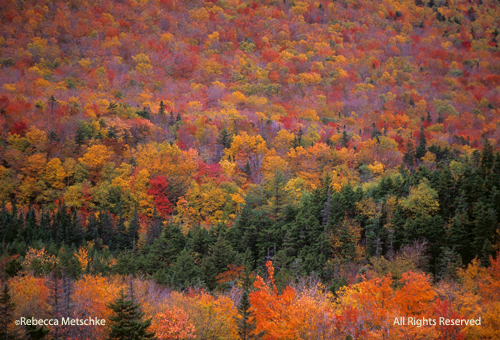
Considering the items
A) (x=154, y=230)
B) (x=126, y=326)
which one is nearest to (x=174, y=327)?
(x=126, y=326)

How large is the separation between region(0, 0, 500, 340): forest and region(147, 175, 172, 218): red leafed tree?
44 cm

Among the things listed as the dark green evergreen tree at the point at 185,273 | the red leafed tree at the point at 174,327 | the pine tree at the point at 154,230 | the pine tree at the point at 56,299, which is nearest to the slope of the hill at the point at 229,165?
the pine tree at the point at 154,230

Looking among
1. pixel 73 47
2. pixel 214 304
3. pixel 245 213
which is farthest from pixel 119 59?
pixel 214 304

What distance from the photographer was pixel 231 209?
87188 mm

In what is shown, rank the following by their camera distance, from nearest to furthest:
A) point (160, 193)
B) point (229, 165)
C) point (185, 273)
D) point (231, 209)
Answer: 1. point (185, 273)
2. point (231, 209)
3. point (160, 193)
4. point (229, 165)

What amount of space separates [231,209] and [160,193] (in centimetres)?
1591

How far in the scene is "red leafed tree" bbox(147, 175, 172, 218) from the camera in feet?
292

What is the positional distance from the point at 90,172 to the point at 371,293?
235 feet

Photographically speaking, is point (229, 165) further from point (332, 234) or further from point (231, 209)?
point (332, 234)

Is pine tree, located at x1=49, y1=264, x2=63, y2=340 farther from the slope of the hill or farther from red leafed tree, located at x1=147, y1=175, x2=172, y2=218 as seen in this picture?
red leafed tree, located at x1=147, y1=175, x2=172, y2=218

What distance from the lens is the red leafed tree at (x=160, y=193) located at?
89.1 m

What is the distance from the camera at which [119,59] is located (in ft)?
601

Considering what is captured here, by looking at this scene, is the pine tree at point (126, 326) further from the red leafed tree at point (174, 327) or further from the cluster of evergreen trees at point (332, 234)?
the cluster of evergreen trees at point (332, 234)

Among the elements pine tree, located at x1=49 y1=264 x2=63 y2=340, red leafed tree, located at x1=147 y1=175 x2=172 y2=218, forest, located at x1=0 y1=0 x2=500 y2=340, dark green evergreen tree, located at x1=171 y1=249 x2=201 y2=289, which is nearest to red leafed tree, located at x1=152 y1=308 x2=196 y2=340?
forest, located at x1=0 y1=0 x2=500 y2=340
